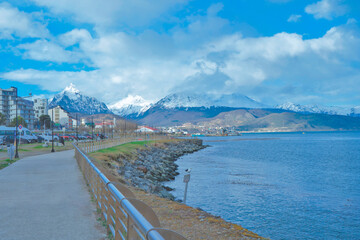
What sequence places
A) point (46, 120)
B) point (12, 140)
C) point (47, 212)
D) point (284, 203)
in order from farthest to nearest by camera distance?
1. point (46, 120)
2. point (12, 140)
3. point (284, 203)
4. point (47, 212)

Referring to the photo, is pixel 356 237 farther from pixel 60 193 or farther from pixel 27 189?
pixel 27 189

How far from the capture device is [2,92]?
13138 centimetres

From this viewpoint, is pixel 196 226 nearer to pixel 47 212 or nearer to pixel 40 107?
pixel 47 212

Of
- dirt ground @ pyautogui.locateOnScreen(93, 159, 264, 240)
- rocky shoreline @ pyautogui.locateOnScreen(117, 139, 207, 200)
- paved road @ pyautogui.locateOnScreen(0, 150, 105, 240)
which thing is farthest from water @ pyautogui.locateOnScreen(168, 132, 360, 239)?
paved road @ pyautogui.locateOnScreen(0, 150, 105, 240)

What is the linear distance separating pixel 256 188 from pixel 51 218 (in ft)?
67.3

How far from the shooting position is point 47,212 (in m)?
8.62

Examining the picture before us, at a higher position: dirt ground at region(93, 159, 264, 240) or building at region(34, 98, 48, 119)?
building at region(34, 98, 48, 119)

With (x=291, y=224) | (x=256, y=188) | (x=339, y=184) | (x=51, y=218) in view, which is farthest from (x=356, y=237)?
(x=339, y=184)

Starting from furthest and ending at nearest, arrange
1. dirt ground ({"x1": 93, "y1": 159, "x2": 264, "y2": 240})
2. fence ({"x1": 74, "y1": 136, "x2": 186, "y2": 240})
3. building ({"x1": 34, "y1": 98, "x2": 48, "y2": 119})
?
1. building ({"x1": 34, "y1": 98, "x2": 48, "y2": 119})
2. dirt ground ({"x1": 93, "y1": 159, "x2": 264, "y2": 240})
3. fence ({"x1": 74, "y1": 136, "x2": 186, "y2": 240})

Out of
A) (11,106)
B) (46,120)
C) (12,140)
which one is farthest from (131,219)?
(46,120)

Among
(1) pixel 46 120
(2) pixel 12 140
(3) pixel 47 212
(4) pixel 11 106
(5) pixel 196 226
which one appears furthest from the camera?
(1) pixel 46 120

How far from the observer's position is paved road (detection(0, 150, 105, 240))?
6.73 m

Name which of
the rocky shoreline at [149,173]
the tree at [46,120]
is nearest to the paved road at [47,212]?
the rocky shoreline at [149,173]

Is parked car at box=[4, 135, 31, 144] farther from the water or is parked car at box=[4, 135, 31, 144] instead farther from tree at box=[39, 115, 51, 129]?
tree at box=[39, 115, 51, 129]
